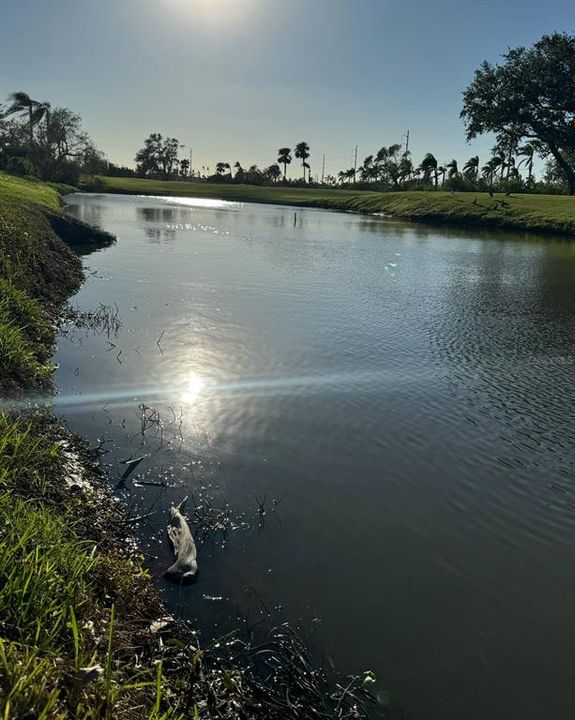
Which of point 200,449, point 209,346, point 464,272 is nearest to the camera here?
point 200,449

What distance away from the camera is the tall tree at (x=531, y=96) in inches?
2063

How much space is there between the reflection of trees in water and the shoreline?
5536 millimetres

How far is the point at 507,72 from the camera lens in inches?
2186

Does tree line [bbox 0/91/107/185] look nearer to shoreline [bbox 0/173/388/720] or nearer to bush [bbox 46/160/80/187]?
bush [bbox 46/160/80/187]

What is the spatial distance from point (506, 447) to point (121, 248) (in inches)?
1032

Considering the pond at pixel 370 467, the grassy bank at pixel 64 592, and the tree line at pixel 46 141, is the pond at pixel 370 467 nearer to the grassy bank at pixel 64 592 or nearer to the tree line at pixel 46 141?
the grassy bank at pixel 64 592

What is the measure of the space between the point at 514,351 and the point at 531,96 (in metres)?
49.4

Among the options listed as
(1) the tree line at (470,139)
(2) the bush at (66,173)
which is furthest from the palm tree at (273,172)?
(2) the bush at (66,173)

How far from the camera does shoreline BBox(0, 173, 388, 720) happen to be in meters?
3.53

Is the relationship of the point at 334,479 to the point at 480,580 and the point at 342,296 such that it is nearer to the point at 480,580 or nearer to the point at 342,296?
the point at 480,580

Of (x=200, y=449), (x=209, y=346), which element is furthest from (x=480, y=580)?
(x=209, y=346)

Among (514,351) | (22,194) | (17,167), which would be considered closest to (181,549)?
→ (514,351)

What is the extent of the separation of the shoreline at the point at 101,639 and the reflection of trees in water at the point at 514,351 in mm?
5536

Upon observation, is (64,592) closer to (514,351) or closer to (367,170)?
(514,351)
